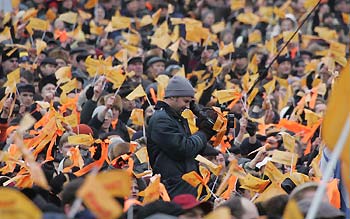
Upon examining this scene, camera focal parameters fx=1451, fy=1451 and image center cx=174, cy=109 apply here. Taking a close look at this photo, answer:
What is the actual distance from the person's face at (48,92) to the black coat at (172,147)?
3.47 metres

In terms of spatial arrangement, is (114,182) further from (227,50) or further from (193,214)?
(227,50)

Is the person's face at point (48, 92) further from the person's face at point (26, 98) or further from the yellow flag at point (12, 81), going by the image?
the yellow flag at point (12, 81)

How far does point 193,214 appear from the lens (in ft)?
29.1

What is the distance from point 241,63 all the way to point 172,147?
8543mm

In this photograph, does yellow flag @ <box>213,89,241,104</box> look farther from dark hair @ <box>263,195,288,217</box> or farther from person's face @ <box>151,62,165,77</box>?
dark hair @ <box>263,195,288,217</box>

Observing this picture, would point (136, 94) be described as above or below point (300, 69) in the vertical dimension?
above

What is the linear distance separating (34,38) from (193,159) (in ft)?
28.1

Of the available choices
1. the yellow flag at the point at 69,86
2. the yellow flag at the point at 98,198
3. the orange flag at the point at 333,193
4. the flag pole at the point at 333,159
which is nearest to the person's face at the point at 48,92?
the yellow flag at the point at 69,86

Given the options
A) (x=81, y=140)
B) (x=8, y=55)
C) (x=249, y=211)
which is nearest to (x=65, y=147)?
(x=81, y=140)

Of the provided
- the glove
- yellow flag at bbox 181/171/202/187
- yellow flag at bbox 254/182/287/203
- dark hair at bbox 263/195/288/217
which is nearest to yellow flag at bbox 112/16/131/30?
the glove

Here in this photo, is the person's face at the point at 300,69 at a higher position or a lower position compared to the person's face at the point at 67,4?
higher

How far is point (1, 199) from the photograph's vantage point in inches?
295

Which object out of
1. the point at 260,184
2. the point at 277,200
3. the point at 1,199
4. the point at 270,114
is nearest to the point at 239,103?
the point at 270,114

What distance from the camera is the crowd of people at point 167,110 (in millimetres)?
9086
